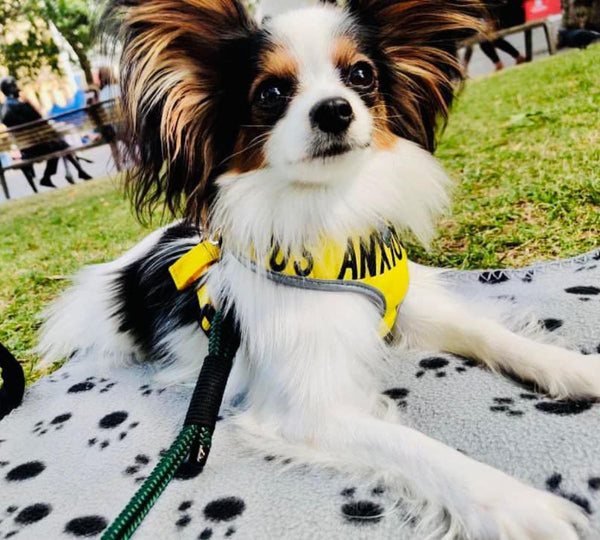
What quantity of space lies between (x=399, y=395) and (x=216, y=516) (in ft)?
2.13

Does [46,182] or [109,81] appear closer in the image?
[109,81]

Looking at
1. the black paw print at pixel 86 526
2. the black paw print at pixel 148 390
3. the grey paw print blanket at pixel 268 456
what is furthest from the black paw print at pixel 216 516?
the black paw print at pixel 148 390

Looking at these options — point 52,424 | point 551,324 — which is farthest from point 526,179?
point 52,424

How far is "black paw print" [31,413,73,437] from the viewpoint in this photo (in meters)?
1.99

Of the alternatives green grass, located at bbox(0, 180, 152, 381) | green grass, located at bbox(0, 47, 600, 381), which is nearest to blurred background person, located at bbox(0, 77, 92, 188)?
green grass, located at bbox(0, 180, 152, 381)

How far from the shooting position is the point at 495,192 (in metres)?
3.60

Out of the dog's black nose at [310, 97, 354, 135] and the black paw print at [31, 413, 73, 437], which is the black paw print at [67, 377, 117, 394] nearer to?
the black paw print at [31, 413, 73, 437]

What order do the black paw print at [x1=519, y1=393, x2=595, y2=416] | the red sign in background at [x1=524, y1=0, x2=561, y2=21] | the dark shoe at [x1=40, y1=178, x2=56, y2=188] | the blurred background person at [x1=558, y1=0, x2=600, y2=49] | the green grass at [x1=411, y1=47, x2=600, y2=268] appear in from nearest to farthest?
the black paw print at [x1=519, y1=393, x2=595, y2=416]
the green grass at [x1=411, y1=47, x2=600, y2=268]
the blurred background person at [x1=558, y1=0, x2=600, y2=49]
the dark shoe at [x1=40, y1=178, x2=56, y2=188]
the red sign in background at [x1=524, y1=0, x2=561, y2=21]

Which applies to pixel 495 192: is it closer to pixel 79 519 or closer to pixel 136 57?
pixel 136 57

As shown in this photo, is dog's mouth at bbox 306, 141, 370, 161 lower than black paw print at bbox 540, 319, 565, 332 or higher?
higher

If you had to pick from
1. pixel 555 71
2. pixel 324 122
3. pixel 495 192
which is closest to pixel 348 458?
pixel 324 122

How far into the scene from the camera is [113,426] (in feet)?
6.31

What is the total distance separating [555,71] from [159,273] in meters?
6.62

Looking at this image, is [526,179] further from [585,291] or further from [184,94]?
[184,94]
